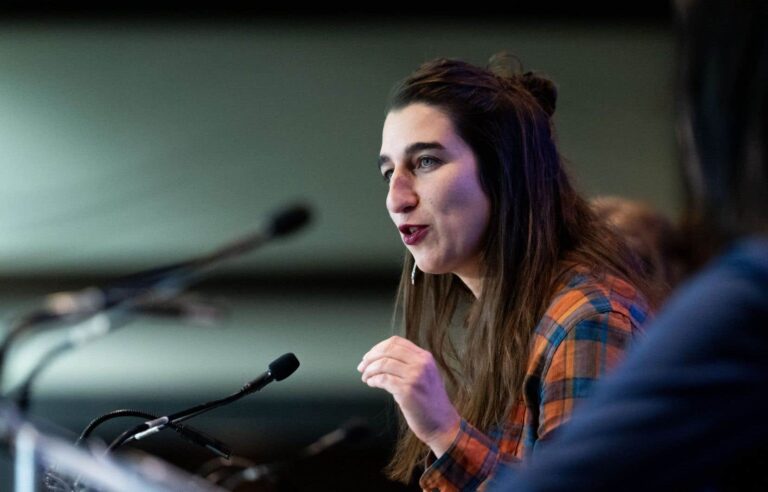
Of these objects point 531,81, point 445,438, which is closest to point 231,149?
point 531,81

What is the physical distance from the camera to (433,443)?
1575 mm

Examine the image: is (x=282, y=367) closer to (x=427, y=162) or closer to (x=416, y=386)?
(x=416, y=386)

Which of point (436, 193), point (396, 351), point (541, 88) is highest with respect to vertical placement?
point (541, 88)

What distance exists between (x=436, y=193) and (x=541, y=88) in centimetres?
29

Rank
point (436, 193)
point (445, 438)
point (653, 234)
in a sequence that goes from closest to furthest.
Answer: point (445, 438), point (436, 193), point (653, 234)

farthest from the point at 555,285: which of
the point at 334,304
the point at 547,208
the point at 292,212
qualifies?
the point at 334,304

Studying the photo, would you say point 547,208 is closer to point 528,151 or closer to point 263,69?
point 528,151

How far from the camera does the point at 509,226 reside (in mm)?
1813

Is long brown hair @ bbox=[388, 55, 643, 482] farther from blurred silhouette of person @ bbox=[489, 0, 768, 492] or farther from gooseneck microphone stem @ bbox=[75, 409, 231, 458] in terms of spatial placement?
blurred silhouette of person @ bbox=[489, 0, 768, 492]

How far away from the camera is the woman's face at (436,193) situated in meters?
1.81

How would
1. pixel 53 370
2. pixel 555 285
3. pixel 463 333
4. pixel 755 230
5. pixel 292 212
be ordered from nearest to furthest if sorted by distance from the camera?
pixel 755 230 → pixel 292 212 → pixel 555 285 → pixel 463 333 → pixel 53 370

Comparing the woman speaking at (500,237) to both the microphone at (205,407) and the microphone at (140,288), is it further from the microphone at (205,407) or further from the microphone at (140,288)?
the microphone at (140,288)

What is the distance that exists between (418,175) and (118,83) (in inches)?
125

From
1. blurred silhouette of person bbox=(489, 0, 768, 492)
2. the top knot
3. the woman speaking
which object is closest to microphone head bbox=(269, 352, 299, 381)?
the woman speaking
